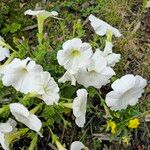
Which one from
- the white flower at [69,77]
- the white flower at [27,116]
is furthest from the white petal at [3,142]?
the white flower at [69,77]

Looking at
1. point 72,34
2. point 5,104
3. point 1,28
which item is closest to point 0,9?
point 1,28

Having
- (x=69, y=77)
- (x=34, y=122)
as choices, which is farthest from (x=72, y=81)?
A: (x=34, y=122)

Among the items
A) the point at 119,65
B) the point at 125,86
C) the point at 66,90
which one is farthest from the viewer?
the point at 119,65

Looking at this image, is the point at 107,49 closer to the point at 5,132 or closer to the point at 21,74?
the point at 21,74

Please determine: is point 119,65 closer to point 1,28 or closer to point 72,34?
point 72,34

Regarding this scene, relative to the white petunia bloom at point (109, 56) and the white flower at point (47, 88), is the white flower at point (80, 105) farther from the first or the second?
the white petunia bloom at point (109, 56)

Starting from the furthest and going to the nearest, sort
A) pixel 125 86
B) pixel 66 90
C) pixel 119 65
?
1. pixel 119 65
2. pixel 66 90
3. pixel 125 86

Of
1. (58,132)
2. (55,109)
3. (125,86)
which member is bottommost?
(58,132)
